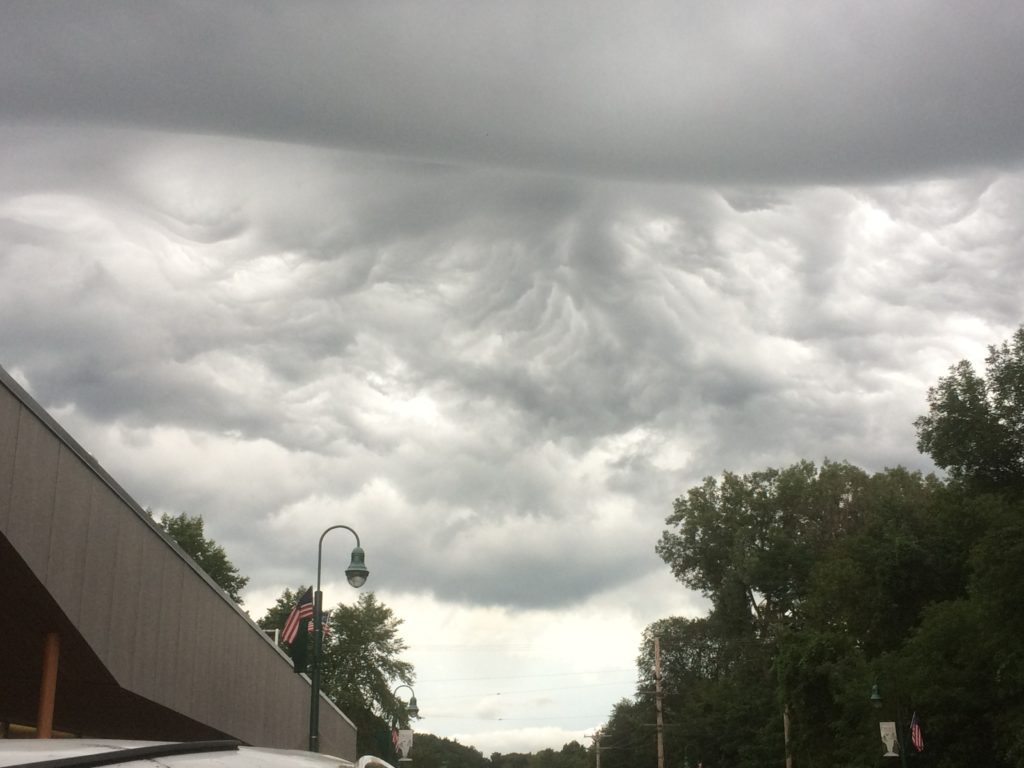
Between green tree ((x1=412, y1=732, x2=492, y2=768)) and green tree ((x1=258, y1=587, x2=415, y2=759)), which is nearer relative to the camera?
green tree ((x1=258, y1=587, x2=415, y2=759))

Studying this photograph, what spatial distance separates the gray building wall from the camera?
46.1 feet

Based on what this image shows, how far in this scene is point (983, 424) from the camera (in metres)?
36.1

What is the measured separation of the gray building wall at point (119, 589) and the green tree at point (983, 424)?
24949 millimetres

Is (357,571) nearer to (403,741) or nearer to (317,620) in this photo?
(317,620)

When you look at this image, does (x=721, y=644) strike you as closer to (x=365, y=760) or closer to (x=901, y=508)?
(x=901, y=508)

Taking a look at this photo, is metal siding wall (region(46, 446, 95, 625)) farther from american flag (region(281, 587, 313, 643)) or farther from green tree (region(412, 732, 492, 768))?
green tree (region(412, 732, 492, 768))

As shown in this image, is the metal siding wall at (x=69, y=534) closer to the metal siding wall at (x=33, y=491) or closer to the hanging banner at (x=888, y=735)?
the metal siding wall at (x=33, y=491)

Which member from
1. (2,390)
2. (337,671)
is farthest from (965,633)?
(337,671)

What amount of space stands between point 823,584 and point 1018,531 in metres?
19.8

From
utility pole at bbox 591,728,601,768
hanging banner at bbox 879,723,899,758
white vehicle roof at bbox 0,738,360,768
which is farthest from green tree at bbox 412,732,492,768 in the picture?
white vehicle roof at bbox 0,738,360,768

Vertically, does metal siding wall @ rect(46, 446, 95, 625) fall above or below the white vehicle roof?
above

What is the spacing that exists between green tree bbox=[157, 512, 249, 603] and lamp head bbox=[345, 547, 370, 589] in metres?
55.4

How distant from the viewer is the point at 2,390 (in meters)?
13.2

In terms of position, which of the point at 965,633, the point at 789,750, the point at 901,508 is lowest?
the point at 789,750
